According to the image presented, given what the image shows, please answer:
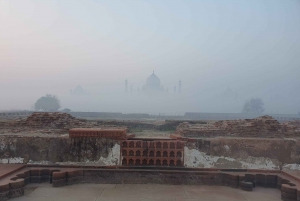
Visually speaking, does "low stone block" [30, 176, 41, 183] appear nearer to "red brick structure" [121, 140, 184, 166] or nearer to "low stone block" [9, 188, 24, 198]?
"low stone block" [9, 188, 24, 198]

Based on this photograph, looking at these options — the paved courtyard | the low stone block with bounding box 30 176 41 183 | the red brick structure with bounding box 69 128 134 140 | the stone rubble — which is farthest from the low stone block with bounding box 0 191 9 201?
the stone rubble

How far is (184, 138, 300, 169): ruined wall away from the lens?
7.14 m

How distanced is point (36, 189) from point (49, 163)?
1042 millimetres

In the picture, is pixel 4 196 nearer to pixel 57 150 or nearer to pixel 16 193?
pixel 16 193

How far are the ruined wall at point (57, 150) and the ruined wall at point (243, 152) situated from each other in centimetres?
201

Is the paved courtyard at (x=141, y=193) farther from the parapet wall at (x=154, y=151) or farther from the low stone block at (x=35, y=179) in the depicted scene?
the parapet wall at (x=154, y=151)

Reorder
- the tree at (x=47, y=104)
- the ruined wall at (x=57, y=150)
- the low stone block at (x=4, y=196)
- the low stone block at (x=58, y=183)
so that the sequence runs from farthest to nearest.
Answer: the tree at (x=47, y=104), the ruined wall at (x=57, y=150), the low stone block at (x=58, y=183), the low stone block at (x=4, y=196)

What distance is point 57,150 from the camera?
7.21m

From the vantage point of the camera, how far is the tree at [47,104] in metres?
61.8

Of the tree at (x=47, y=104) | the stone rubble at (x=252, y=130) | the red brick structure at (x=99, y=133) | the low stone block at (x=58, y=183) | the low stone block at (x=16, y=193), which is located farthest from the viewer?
the tree at (x=47, y=104)

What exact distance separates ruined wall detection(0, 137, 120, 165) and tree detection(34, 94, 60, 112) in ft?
189

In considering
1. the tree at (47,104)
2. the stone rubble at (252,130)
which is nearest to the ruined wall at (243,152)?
the stone rubble at (252,130)

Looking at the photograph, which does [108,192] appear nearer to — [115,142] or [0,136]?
[115,142]

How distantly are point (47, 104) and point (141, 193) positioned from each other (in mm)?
60495
